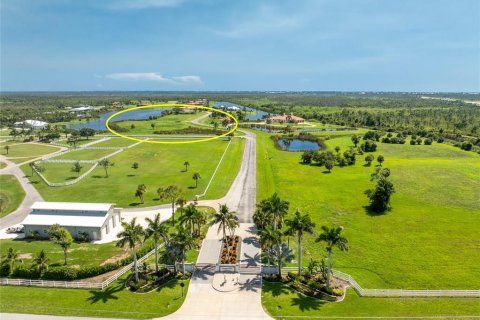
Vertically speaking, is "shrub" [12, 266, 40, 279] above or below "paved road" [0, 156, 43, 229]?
below

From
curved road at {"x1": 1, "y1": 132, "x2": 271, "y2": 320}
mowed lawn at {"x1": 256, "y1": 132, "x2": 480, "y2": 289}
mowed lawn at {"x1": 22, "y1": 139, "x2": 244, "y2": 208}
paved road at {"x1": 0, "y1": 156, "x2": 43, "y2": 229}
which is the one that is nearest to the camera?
curved road at {"x1": 1, "y1": 132, "x2": 271, "y2": 320}

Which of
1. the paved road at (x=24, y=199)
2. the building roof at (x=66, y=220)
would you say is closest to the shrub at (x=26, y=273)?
the building roof at (x=66, y=220)

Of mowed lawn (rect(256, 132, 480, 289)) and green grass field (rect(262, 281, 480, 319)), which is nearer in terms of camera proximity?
green grass field (rect(262, 281, 480, 319))

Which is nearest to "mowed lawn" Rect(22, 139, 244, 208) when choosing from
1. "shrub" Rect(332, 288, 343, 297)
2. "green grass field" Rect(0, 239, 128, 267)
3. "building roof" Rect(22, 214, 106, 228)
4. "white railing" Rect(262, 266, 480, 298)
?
"building roof" Rect(22, 214, 106, 228)

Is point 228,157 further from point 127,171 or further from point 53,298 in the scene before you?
point 53,298

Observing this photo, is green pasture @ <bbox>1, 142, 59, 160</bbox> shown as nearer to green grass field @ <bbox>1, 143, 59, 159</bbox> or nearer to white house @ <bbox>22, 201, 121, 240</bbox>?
green grass field @ <bbox>1, 143, 59, 159</bbox>

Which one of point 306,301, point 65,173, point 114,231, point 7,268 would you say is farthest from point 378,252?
point 65,173

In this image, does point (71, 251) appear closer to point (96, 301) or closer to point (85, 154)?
point (96, 301)
